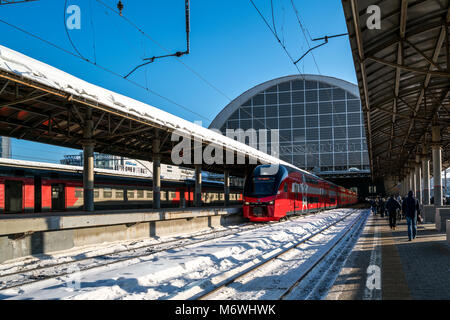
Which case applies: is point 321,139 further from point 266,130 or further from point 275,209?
point 275,209

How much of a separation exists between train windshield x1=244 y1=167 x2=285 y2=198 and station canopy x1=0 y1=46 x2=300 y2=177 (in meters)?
2.33

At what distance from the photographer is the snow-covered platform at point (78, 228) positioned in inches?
446

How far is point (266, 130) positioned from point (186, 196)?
36.4m

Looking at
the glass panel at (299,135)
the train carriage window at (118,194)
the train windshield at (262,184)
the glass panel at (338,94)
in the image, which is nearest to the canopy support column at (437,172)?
the train windshield at (262,184)

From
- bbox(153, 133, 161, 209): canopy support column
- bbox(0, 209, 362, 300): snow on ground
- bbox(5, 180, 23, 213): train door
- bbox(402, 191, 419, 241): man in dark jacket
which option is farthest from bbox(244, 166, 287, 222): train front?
bbox(5, 180, 23, 213): train door

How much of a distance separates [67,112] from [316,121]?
5431 centimetres

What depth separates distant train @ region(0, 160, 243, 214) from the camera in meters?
18.8

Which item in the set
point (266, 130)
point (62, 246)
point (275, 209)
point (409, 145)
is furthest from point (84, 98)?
point (266, 130)

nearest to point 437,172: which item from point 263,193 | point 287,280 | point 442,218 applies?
point 442,218

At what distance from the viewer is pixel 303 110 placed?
6681 centimetres

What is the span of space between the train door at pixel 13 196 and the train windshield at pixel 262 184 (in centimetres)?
1220

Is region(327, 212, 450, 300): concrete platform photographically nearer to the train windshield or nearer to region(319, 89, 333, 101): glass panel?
the train windshield

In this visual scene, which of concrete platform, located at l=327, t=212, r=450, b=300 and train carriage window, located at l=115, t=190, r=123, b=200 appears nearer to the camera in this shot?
concrete platform, located at l=327, t=212, r=450, b=300
